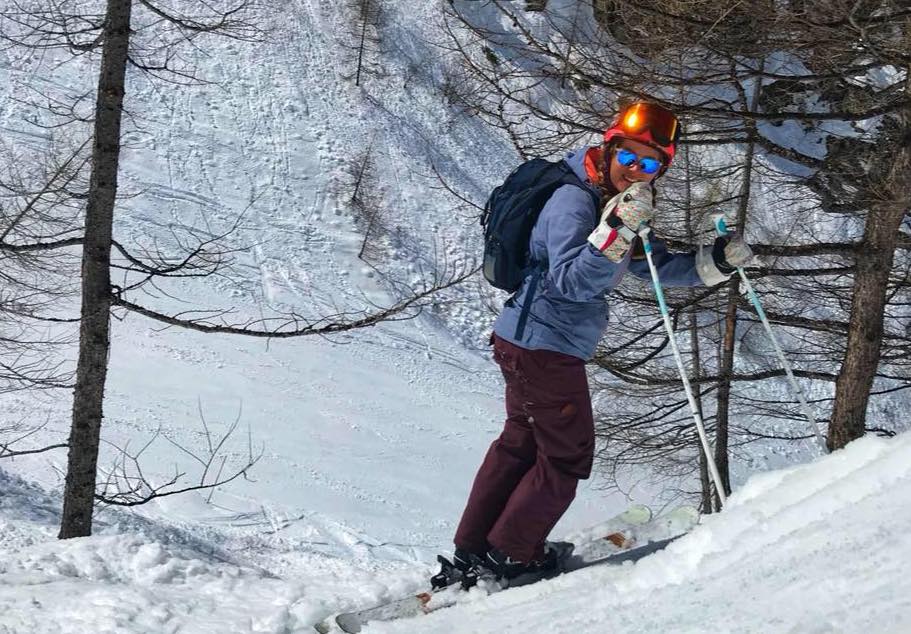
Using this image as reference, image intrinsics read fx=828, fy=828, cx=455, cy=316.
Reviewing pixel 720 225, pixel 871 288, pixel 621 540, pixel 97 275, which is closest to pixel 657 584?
pixel 621 540

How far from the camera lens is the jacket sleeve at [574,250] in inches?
128

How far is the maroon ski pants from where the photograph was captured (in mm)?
3748

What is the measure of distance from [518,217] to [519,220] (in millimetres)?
14

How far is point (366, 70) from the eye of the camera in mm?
32969

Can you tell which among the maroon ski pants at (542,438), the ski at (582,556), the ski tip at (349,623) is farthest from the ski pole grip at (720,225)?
the ski tip at (349,623)

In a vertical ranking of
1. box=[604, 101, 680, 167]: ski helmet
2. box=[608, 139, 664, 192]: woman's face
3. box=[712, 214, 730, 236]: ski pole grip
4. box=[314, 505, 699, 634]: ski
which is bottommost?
box=[314, 505, 699, 634]: ski

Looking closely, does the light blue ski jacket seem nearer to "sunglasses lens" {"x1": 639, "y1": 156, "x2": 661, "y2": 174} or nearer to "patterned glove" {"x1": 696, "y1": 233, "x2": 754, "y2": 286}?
"patterned glove" {"x1": 696, "y1": 233, "x2": 754, "y2": 286}

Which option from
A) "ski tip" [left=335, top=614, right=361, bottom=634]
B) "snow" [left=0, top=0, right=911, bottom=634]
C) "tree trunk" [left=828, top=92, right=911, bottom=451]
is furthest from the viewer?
"tree trunk" [left=828, top=92, right=911, bottom=451]

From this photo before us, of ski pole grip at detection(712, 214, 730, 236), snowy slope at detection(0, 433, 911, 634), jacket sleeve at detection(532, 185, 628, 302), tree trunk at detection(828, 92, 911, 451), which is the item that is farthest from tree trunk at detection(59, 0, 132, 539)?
tree trunk at detection(828, 92, 911, 451)

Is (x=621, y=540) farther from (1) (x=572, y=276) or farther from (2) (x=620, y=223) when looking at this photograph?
(2) (x=620, y=223)

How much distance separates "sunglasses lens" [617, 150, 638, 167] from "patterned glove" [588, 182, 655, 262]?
21 centimetres

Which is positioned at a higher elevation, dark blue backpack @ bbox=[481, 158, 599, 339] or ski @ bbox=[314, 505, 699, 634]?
dark blue backpack @ bbox=[481, 158, 599, 339]

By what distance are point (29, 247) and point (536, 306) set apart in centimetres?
460

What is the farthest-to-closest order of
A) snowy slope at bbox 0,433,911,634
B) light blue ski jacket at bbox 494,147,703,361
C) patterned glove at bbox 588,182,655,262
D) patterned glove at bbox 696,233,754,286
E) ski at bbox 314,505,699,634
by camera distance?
patterned glove at bbox 696,233,754,286, ski at bbox 314,505,699,634, light blue ski jacket at bbox 494,147,703,361, patterned glove at bbox 588,182,655,262, snowy slope at bbox 0,433,911,634
